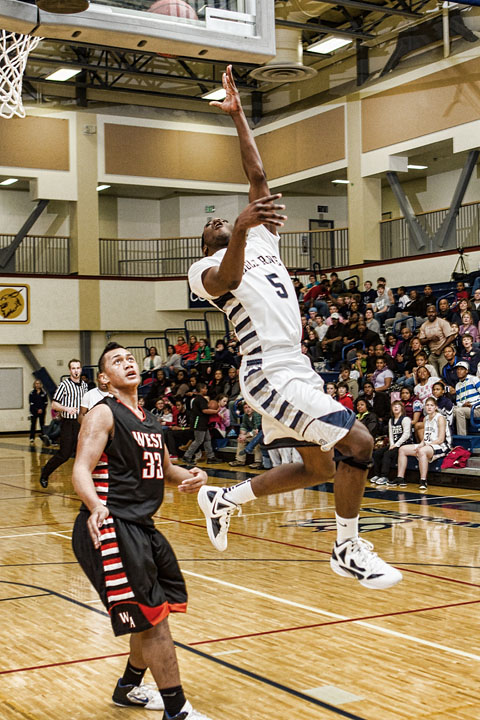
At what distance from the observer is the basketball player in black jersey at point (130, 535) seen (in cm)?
365

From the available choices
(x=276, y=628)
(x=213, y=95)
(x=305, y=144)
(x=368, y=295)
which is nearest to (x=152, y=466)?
(x=276, y=628)

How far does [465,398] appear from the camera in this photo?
1287 centimetres

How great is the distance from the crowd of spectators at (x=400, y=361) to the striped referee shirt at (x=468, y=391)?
0.01m

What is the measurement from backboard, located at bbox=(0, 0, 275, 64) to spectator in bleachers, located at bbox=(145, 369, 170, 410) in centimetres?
1225

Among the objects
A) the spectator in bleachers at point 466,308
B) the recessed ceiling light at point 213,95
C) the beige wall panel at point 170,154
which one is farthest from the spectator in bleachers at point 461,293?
the beige wall panel at point 170,154

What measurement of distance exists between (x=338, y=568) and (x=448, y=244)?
58.8ft

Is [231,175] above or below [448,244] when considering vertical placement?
above

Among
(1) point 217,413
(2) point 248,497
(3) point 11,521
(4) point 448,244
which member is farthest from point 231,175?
(2) point 248,497

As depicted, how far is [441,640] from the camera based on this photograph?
4930mm

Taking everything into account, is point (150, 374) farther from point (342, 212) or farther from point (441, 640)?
point (441, 640)

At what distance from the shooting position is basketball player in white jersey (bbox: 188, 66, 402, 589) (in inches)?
166

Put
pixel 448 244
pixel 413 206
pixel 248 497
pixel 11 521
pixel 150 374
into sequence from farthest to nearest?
pixel 413 206
pixel 150 374
pixel 448 244
pixel 11 521
pixel 248 497

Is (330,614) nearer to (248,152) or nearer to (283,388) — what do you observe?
(283,388)

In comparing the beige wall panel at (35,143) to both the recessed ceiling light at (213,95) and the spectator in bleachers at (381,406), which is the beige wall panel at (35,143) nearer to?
the recessed ceiling light at (213,95)
